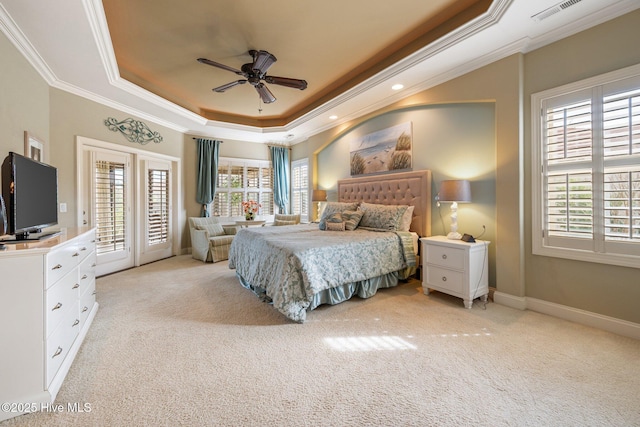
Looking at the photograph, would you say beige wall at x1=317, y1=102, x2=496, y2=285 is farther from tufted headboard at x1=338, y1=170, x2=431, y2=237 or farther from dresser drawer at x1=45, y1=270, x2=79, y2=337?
dresser drawer at x1=45, y1=270, x2=79, y2=337

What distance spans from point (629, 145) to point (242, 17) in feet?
12.2

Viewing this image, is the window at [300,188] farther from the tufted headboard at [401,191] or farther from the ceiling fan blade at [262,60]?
the ceiling fan blade at [262,60]

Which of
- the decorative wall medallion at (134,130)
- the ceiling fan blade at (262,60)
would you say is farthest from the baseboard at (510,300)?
the decorative wall medallion at (134,130)

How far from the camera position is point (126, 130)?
471cm

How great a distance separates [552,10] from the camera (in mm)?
2375

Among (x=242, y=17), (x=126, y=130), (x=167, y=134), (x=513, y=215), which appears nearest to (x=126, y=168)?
(x=126, y=130)

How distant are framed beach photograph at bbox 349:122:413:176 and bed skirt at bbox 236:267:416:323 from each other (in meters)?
1.66

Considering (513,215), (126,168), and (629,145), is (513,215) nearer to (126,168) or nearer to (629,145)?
(629,145)

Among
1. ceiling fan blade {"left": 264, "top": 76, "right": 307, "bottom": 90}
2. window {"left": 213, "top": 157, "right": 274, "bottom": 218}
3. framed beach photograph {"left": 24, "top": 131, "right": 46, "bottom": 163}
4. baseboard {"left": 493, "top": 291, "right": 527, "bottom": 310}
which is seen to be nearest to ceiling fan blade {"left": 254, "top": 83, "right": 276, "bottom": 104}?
ceiling fan blade {"left": 264, "top": 76, "right": 307, "bottom": 90}

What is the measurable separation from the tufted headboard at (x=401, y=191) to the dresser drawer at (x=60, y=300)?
382 cm

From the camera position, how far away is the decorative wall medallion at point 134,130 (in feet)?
14.7

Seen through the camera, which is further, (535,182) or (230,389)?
(535,182)

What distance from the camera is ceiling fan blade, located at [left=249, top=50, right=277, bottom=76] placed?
3084mm

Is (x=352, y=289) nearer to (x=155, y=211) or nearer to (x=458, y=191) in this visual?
(x=458, y=191)
